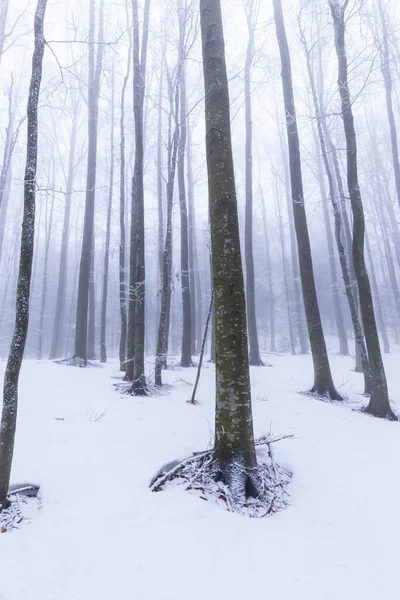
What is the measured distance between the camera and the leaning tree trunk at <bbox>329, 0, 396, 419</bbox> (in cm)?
685

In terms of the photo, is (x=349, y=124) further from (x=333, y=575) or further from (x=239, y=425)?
(x=333, y=575)

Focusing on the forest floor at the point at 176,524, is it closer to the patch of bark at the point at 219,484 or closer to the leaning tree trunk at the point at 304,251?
the patch of bark at the point at 219,484

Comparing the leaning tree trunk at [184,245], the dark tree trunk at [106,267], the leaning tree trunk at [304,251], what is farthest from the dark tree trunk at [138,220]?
the dark tree trunk at [106,267]

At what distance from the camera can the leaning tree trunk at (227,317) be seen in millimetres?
3098

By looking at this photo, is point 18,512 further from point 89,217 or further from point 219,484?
point 89,217

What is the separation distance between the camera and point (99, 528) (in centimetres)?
237

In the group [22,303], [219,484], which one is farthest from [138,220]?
[219,484]

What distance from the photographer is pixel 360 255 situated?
738 cm

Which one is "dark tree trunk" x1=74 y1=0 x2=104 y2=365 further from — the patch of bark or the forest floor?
the patch of bark

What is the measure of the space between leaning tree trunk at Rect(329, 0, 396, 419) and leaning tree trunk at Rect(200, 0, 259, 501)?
17.0ft

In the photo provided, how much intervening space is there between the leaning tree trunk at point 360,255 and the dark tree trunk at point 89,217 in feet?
29.3

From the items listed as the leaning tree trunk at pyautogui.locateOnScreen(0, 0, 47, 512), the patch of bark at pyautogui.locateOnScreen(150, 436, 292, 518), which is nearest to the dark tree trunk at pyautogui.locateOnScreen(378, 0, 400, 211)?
the leaning tree trunk at pyautogui.locateOnScreen(0, 0, 47, 512)

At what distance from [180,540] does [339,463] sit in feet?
8.88

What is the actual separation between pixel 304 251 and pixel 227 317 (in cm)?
620
